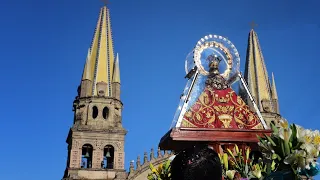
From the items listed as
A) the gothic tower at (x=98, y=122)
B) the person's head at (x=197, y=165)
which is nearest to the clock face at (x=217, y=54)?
the person's head at (x=197, y=165)

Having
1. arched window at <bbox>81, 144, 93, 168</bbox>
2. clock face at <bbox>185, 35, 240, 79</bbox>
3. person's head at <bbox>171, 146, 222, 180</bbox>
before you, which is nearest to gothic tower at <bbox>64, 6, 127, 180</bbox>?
arched window at <bbox>81, 144, 93, 168</bbox>

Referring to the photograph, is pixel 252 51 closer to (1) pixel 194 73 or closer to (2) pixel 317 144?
(1) pixel 194 73

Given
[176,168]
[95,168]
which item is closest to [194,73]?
[176,168]

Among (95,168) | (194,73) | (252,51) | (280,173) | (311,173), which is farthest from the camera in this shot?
(252,51)

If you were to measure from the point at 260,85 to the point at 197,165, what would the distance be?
35.4 metres

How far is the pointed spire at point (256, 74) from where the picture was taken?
36.8 m

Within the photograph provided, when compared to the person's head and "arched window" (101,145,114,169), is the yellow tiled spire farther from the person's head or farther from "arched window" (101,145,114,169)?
the person's head

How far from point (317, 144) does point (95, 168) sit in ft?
85.8

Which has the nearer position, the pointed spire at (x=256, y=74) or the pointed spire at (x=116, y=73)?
the pointed spire at (x=116, y=73)

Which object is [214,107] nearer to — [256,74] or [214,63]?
[214,63]

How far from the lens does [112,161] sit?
30.5 meters

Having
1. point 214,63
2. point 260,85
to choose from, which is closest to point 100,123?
point 260,85

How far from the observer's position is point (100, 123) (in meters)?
30.9

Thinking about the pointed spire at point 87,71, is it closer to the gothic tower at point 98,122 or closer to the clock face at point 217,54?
the gothic tower at point 98,122
